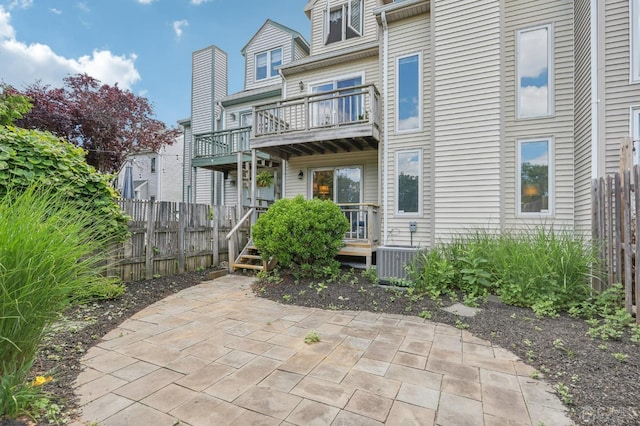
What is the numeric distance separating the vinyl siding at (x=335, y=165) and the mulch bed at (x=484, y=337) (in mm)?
3431

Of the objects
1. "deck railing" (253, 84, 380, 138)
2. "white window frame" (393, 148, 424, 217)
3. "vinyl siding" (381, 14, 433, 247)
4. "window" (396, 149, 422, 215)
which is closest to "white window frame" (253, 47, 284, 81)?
"deck railing" (253, 84, 380, 138)

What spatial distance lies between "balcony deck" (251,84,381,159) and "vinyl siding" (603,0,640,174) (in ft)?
13.4

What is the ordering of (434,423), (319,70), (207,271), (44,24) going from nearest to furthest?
(434,423)
(207,271)
(319,70)
(44,24)

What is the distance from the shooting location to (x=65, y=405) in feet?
6.57

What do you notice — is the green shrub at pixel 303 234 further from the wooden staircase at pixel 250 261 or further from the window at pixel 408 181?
the window at pixel 408 181

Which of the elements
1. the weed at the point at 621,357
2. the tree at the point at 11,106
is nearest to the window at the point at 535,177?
the weed at the point at 621,357

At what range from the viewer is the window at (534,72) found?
6070 millimetres

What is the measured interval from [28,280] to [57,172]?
3303 mm

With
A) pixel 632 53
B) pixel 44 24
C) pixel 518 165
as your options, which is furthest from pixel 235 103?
pixel 632 53

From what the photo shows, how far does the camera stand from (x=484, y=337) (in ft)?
10.9

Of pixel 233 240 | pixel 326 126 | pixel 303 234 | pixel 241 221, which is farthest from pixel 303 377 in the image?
pixel 326 126

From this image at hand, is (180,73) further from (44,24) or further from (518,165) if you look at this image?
(518,165)

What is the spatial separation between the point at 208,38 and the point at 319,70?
22.6 feet

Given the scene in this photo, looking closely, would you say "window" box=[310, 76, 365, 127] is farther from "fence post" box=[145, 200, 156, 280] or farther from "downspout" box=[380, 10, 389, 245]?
"fence post" box=[145, 200, 156, 280]
